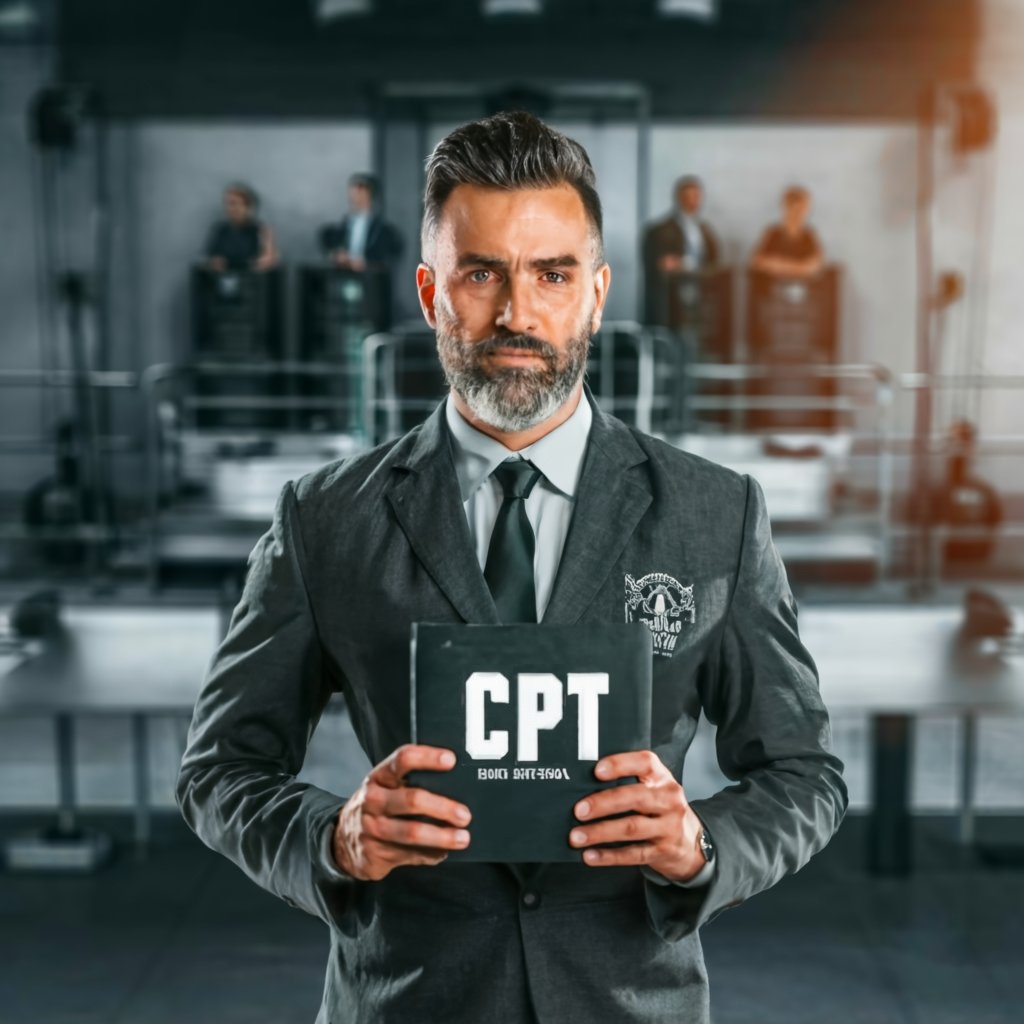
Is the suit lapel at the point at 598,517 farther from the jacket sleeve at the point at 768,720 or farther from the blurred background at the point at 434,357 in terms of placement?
the blurred background at the point at 434,357

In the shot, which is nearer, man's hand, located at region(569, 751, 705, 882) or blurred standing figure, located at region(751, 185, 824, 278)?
man's hand, located at region(569, 751, 705, 882)

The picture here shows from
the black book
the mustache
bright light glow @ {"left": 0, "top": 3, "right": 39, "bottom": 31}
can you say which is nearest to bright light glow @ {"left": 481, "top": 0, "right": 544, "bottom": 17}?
bright light glow @ {"left": 0, "top": 3, "right": 39, "bottom": 31}

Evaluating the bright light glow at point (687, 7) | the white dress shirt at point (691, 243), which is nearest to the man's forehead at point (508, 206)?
the bright light glow at point (687, 7)

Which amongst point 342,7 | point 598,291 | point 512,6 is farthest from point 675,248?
point 598,291

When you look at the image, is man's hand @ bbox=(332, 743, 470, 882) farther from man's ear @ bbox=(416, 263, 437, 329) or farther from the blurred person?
the blurred person

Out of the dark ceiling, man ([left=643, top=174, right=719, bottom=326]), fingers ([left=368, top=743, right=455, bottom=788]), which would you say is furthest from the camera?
the dark ceiling

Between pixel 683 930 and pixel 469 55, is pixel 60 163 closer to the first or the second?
pixel 469 55

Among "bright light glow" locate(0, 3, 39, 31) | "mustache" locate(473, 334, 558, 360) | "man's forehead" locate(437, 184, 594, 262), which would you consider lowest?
"mustache" locate(473, 334, 558, 360)

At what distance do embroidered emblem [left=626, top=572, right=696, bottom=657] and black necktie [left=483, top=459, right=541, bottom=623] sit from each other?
2.8 inches

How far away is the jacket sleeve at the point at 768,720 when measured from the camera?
36.0 inches

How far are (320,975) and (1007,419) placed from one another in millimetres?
6343

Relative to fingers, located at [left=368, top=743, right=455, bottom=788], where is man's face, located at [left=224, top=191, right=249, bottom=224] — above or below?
above

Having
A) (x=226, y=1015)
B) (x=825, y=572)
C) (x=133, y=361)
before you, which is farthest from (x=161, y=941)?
(x=133, y=361)

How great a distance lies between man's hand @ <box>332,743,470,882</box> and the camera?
2.58 feet
